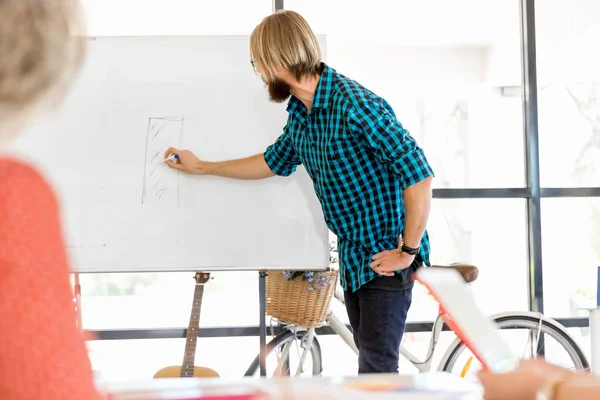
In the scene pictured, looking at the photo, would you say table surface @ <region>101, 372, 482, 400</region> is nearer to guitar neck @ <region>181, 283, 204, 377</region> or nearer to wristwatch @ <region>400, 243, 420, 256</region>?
wristwatch @ <region>400, 243, 420, 256</region>

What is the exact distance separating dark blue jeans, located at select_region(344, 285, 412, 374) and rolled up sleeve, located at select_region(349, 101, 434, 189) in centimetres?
31

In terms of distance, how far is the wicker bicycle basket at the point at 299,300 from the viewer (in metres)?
2.12

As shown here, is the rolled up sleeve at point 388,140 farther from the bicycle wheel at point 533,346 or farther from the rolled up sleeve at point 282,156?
the bicycle wheel at point 533,346

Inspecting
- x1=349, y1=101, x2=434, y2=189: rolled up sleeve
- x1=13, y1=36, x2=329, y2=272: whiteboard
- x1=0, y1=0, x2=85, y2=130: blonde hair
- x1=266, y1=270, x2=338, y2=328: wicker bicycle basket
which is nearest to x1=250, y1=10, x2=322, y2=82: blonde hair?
x1=349, y1=101, x2=434, y2=189: rolled up sleeve

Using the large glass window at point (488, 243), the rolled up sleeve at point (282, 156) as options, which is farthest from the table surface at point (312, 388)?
the large glass window at point (488, 243)

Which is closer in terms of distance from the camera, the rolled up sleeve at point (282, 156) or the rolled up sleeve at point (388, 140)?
the rolled up sleeve at point (388, 140)

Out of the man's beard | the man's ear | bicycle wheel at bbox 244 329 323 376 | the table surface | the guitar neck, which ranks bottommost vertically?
bicycle wheel at bbox 244 329 323 376

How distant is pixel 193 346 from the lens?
6.63 feet

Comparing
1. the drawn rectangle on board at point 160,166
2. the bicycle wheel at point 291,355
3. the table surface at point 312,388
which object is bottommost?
Result: the bicycle wheel at point 291,355

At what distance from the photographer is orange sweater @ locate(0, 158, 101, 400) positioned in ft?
1.09

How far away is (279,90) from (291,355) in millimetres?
1160

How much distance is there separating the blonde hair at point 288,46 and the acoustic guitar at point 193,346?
31.7 inches

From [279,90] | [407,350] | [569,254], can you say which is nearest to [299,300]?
[407,350]

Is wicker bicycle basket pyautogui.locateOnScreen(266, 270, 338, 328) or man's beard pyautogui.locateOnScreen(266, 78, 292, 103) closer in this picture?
man's beard pyautogui.locateOnScreen(266, 78, 292, 103)
